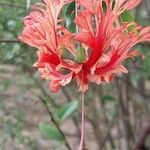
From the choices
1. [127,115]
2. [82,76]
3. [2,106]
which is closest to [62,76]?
[82,76]

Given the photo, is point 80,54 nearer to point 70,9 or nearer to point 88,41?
point 88,41

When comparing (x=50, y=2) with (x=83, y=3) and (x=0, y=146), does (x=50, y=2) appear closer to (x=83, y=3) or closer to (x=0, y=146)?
(x=83, y=3)

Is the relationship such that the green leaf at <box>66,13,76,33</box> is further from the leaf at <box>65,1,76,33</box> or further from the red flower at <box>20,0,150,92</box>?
the red flower at <box>20,0,150,92</box>

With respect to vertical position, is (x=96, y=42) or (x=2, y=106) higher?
(x=96, y=42)

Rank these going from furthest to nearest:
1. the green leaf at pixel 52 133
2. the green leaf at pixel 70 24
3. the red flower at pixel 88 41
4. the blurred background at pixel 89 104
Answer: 1. the blurred background at pixel 89 104
2. the green leaf at pixel 52 133
3. the green leaf at pixel 70 24
4. the red flower at pixel 88 41

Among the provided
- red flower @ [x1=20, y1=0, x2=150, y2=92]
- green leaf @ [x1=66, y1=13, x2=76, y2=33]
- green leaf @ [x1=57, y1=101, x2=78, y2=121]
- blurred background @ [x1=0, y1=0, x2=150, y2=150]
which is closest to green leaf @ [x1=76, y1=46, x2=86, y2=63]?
red flower @ [x1=20, y1=0, x2=150, y2=92]

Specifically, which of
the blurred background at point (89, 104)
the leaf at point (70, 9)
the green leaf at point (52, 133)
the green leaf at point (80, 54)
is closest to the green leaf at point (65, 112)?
the green leaf at point (52, 133)

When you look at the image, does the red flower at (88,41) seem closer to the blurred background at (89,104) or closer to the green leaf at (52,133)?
the green leaf at (52,133)

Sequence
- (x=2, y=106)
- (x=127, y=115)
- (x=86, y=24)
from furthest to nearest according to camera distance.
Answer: (x=127, y=115) → (x=2, y=106) → (x=86, y=24)

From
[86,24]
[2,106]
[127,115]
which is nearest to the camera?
[86,24]
